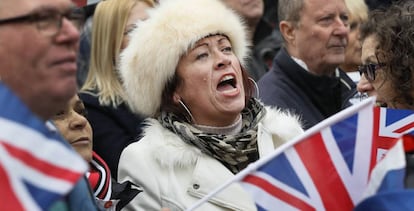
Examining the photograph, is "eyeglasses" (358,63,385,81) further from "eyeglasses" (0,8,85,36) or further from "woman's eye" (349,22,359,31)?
"woman's eye" (349,22,359,31)

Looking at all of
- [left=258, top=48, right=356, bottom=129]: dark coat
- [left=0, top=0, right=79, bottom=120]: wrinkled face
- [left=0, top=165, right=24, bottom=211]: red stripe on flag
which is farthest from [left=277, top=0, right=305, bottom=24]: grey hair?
[left=0, top=165, right=24, bottom=211]: red stripe on flag

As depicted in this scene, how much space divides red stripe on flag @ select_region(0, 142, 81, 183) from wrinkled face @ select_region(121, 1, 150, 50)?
3187mm

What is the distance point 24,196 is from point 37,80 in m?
0.38

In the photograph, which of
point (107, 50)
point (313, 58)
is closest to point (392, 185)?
point (107, 50)

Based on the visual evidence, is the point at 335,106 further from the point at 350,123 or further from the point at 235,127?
the point at 350,123

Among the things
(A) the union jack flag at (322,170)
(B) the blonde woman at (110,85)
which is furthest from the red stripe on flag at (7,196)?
(B) the blonde woman at (110,85)

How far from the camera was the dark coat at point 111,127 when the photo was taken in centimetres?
515

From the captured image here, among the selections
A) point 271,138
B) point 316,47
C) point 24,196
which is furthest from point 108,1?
point 24,196

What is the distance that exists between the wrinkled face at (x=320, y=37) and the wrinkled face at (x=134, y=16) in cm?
97

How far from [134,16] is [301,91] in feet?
3.46

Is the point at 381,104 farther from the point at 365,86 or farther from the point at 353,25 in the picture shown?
the point at 353,25

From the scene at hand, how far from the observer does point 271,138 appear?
441 cm

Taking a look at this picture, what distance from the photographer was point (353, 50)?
6.67m

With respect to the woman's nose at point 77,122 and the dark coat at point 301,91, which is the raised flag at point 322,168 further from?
the dark coat at point 301,91
